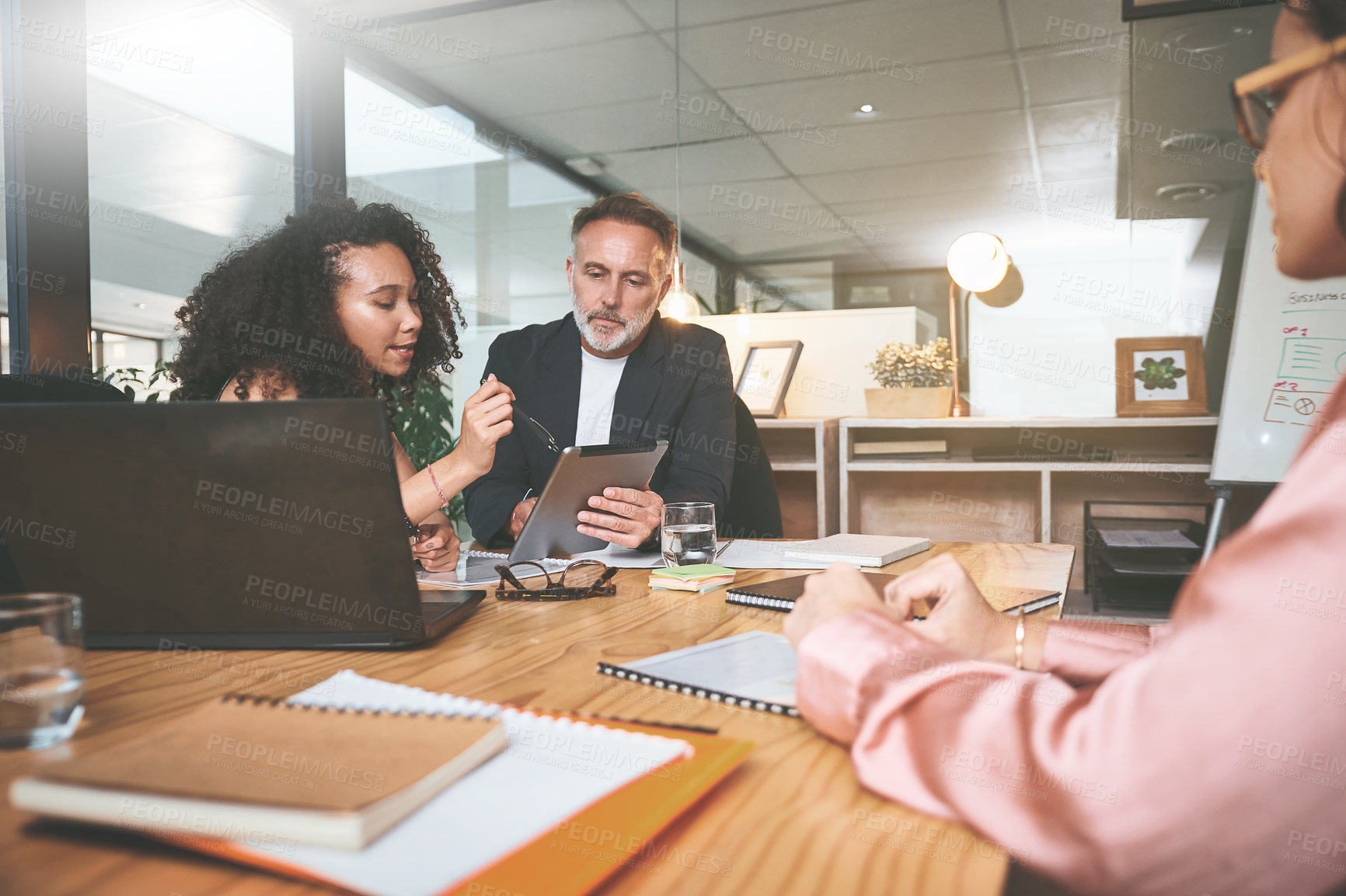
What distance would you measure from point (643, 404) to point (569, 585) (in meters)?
1.16

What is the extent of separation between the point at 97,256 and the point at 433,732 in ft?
9.01

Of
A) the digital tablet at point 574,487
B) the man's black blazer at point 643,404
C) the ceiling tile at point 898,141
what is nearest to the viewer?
the digital tablet at point 574,487

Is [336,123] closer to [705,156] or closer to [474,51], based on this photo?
[474,51]

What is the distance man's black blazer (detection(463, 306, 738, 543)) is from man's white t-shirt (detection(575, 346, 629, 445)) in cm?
3

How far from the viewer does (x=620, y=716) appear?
2.09 feet

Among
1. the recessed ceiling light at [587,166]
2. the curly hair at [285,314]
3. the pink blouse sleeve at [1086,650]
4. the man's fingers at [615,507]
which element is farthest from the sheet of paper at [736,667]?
the recessed ceiling light at [587,166]

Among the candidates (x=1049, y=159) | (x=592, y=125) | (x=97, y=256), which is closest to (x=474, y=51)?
(x=592, y=125)

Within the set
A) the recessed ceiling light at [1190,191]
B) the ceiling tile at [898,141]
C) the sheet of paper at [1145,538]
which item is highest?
the ceiling tile at [898,141]

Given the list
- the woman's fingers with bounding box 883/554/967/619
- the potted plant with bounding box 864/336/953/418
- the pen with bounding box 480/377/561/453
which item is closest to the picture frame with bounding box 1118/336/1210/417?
the potted plant with bounding box 864/336/953/418

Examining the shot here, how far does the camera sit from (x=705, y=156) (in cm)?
423

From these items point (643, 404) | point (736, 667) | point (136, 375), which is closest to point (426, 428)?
point (136, 375)

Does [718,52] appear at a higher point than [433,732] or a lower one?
higher

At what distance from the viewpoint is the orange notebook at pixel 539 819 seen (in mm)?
388

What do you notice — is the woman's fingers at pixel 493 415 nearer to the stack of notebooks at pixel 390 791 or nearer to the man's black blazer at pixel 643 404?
the man's black blazer at pixel 643 404
